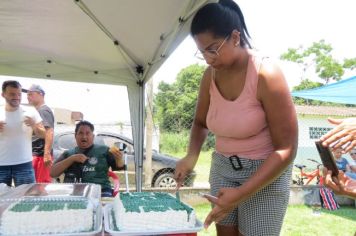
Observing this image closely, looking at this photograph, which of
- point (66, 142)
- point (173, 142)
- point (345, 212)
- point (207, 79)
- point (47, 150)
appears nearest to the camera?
point (207, 79)

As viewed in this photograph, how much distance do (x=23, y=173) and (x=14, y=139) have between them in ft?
1.23

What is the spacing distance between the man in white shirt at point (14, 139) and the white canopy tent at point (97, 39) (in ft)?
1.62

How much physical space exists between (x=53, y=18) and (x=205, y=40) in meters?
1.97

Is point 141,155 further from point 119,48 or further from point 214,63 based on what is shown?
point 214,63

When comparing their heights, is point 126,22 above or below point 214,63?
above

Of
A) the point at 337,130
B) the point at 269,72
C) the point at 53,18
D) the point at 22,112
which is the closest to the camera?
the point at 337,130

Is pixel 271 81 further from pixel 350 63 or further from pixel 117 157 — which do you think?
pixel 350 63

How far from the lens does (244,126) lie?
1.40 meters

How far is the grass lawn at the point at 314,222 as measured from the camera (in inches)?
185

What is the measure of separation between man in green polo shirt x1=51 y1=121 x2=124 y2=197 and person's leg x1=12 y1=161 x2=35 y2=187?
76cm

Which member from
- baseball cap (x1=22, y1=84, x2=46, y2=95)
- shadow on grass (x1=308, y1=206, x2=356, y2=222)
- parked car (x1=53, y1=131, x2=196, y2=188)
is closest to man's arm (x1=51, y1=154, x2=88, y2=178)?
baseball cap (x1=22, y1=84, x2=46, y2=95)

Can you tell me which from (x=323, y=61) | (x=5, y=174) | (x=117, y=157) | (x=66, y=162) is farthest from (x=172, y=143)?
(x=323, y=61)

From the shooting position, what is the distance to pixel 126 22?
291cm

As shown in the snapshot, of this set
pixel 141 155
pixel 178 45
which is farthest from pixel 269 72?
pixel 141 155
